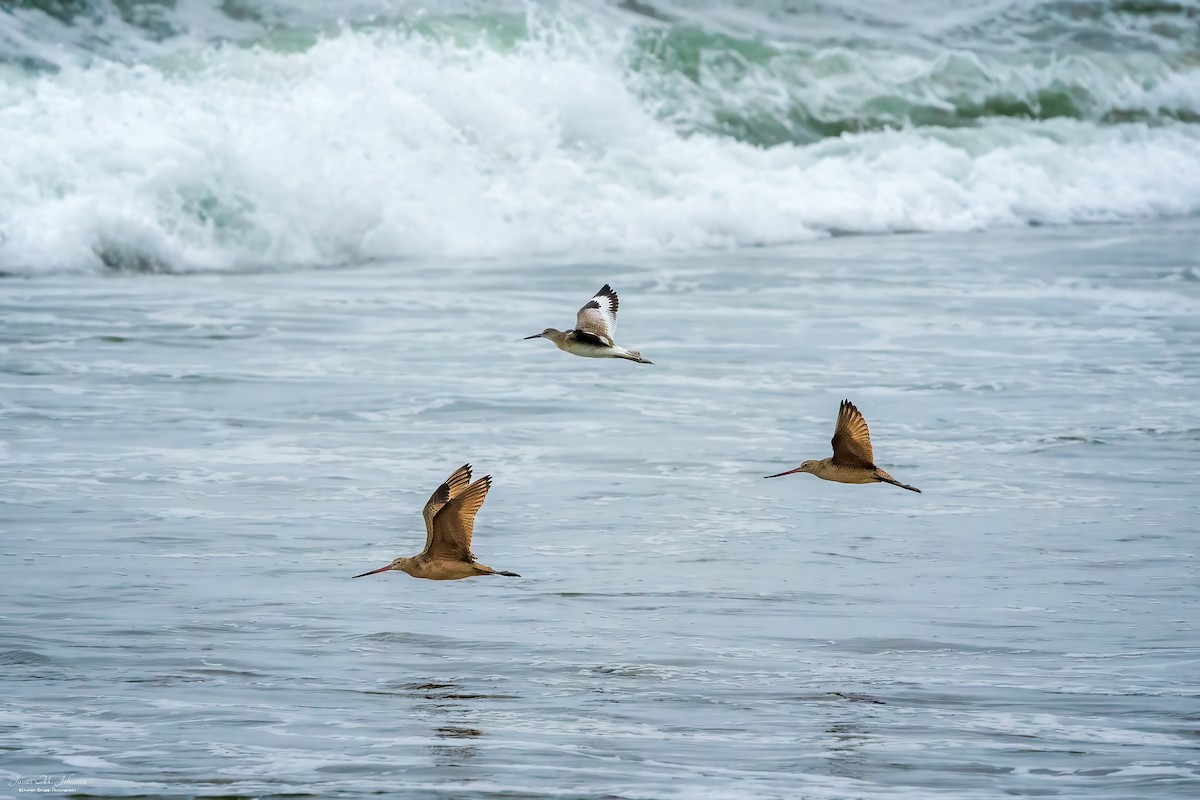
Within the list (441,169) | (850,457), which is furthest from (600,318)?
(441,169)

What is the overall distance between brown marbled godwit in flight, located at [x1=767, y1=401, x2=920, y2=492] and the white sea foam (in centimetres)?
885

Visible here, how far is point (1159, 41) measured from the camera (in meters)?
27.4

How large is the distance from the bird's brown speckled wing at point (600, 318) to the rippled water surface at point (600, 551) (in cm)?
70

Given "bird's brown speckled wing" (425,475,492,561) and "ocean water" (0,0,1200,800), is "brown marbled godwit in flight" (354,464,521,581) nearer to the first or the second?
"bird's brown speckled wing" (425,475,492,561)

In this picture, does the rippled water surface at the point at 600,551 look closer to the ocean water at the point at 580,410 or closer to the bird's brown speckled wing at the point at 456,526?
the ocean water at the point at 580,410

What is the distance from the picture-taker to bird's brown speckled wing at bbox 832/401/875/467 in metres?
7.64

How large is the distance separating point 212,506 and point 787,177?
1234 centimetres

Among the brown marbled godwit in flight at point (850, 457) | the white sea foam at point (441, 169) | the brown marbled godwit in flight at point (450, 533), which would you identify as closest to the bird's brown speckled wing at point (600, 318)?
the brown marbled godwit in flight at point (850, 457)

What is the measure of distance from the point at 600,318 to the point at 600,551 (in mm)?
1092

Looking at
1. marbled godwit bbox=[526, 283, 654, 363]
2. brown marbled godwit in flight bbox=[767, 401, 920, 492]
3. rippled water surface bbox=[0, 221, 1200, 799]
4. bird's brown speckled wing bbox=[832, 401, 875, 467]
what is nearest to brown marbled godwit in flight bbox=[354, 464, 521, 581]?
rippled water surface bbox=[0, 221, 1200, 799]

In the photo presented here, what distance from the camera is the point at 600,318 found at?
880 centimetres

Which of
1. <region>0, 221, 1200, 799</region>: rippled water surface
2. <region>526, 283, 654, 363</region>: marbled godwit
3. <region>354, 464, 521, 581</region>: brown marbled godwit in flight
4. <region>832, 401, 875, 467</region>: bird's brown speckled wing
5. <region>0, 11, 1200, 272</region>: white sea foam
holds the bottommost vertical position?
<region>0, 221, 1200, 799</region>: rippled water surface

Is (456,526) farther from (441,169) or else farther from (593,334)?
(441,169)

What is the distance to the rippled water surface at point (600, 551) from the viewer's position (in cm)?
593
